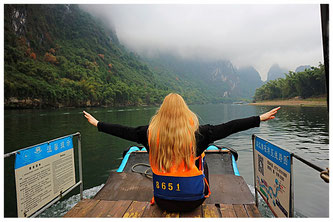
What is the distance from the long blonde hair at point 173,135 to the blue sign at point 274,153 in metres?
0.97

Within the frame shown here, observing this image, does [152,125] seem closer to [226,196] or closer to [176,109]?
[176,109]

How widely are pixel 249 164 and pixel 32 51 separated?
301ft

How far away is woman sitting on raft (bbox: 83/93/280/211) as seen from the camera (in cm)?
194

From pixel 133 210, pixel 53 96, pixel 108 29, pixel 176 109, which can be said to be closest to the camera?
pixel 176 109

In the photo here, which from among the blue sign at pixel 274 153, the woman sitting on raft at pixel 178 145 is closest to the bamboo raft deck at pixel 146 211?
the woman sitting on raft at pixel 178 145

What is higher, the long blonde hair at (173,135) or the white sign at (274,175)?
the long blonde hair at (173,135)

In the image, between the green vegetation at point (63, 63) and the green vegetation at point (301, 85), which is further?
the green vegetation at point (301, 85)

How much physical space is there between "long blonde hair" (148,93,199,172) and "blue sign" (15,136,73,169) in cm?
133

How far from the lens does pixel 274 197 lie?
2477 millimetres

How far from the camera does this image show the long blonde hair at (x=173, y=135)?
192 centimetres

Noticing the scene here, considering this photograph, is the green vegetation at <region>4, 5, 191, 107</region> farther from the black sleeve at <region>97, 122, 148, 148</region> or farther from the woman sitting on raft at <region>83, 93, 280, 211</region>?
the woman sitting on raft at <region>83, 93, 280, 211</region>

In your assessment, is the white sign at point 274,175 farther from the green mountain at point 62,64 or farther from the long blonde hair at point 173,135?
the green mountain at point 62,64

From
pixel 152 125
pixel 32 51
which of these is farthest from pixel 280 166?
pixel 32 51

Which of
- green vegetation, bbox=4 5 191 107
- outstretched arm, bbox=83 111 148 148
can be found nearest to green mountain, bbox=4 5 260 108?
green vegetation, bbox=4 5 191 107
